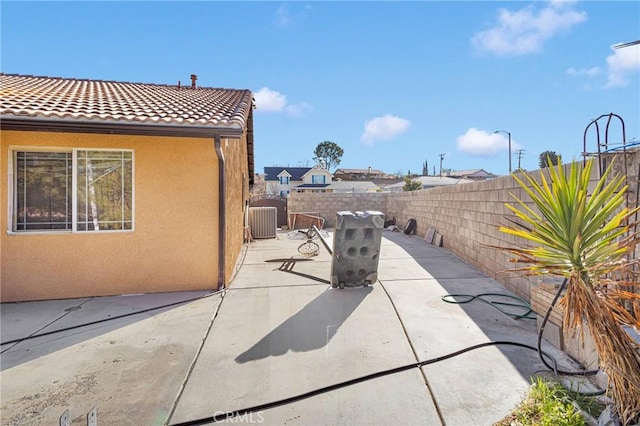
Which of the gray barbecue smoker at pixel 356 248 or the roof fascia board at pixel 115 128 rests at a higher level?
the roof fascia board at pixel 115 128

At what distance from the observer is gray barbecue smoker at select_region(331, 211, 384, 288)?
17.8 ft

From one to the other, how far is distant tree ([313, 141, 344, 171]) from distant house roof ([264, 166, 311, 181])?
1177 cm

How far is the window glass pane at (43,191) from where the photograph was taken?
199 inches

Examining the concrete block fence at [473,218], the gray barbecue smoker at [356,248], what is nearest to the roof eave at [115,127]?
the gray barbecue smoker at [356,248]

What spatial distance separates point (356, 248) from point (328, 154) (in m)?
59.1

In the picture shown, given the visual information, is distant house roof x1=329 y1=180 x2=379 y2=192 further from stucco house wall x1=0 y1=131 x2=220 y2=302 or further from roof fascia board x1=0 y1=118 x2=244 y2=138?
roof fascia board x1=0 y1=118 x2=244 y2=138

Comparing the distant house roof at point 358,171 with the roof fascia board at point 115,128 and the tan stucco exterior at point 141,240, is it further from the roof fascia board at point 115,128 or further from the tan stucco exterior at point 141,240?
the roof fascia board at point 115,128

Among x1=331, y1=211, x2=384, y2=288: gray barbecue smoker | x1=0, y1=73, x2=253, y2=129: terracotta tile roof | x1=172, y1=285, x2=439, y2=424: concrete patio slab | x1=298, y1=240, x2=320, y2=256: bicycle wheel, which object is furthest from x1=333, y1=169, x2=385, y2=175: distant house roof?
x1=172, y1=285, x2=439, y2=424: concrete patio slab

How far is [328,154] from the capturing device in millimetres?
63156

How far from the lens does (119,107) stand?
5.39 meters

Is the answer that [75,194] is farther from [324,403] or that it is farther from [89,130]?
[324,403]

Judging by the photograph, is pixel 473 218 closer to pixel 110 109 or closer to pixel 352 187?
pixel 110 109

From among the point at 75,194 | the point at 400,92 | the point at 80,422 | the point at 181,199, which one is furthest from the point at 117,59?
the point at 400,92

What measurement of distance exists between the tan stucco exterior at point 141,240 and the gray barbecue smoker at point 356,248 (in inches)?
86.6
